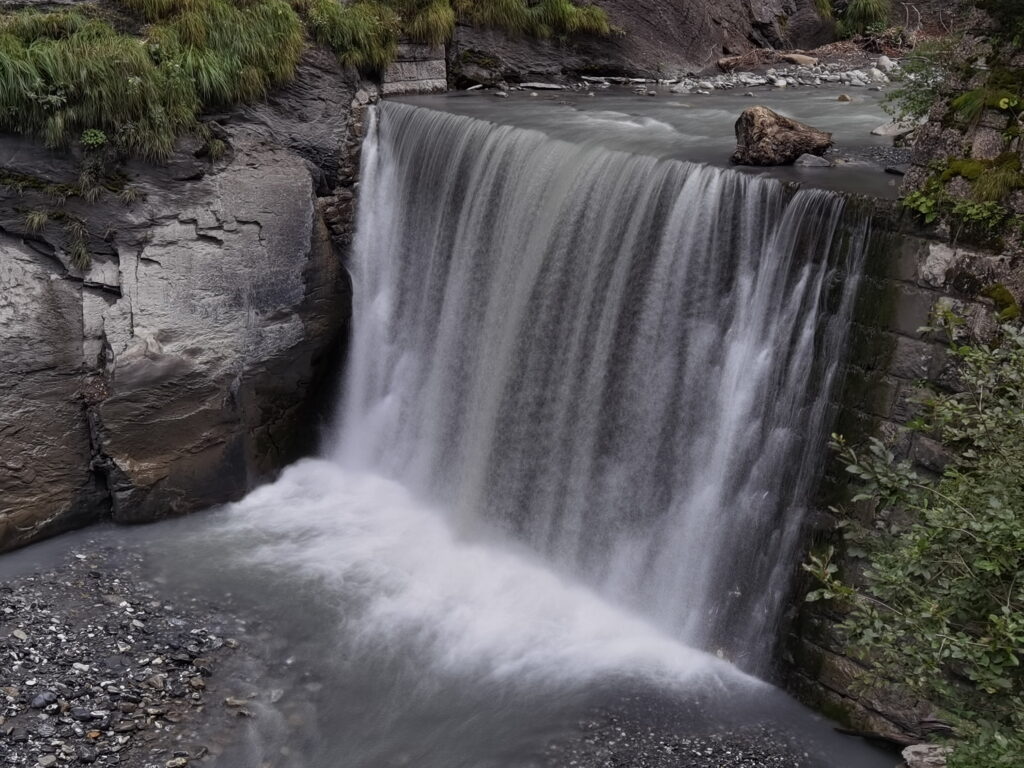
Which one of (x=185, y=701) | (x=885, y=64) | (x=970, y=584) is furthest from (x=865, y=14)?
(x=185, y=701)

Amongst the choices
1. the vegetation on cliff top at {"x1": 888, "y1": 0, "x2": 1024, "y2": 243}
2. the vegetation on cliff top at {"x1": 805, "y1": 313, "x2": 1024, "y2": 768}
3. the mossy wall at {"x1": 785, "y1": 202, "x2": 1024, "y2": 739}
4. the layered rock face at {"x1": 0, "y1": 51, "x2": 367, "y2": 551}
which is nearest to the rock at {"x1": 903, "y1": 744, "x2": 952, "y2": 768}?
the mossy wall at {"x1": 785, "y1": 202, "x2": 1024, "y2": 739}

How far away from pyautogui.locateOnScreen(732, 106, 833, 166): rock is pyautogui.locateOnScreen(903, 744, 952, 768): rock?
175 inches

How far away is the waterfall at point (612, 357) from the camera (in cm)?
717

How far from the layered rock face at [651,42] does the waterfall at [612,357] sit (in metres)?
2.58

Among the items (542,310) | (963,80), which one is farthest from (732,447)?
(963,80)

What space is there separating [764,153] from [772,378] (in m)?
2.02

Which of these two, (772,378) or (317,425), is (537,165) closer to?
(772,378)

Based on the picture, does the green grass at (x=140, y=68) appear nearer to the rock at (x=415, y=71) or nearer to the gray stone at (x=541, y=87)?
the rock at (x=415, y=71)

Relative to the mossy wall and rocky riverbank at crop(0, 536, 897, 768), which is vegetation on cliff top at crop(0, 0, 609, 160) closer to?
rocky riverbank at crop(0, 536, 897, 768)

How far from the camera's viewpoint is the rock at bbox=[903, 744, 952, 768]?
19.5ft

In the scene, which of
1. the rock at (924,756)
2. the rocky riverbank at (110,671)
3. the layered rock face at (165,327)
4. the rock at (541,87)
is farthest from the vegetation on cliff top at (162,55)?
the rock at (924,756)

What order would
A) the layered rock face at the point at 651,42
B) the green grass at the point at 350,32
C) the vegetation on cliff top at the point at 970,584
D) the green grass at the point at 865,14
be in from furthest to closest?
the green grass at the point at 865,14
the layered rock face at the point at 651,42
the green grass at the point at 350,32
the vegetation on cliff top at the point at 970,584

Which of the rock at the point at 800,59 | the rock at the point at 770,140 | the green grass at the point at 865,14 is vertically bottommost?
the rock at the point at 770,140

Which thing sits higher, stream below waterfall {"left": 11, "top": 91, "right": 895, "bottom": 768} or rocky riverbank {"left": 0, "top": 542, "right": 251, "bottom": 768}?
stream below waterfall {"left": 11, "top": 91, "right": 895, "bottom": 768}
